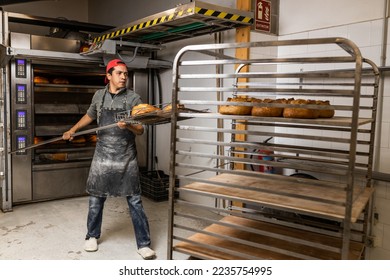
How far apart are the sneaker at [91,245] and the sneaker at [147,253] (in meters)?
0.42

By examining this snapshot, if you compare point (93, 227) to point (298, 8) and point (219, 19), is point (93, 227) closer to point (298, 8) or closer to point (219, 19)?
point (219, 19)

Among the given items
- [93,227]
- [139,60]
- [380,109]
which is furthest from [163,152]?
[380,109]

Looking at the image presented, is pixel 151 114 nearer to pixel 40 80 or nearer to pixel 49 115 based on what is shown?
pixel 40 80

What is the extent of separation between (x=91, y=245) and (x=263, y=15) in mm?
2868

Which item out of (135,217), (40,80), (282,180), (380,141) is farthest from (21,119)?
(380,141)

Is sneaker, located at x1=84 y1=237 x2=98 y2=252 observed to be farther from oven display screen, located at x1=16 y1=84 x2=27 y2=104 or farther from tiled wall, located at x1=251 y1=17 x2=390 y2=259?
tiled wall, located at x1=251 y1=17 x2=390 y2=259

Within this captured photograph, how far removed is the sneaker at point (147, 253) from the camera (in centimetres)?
313

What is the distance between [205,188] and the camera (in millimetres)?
2186

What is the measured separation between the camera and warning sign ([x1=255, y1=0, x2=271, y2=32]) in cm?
382

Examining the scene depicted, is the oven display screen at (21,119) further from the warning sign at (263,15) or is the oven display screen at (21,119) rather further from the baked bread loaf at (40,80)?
the warning sign at (263,15)

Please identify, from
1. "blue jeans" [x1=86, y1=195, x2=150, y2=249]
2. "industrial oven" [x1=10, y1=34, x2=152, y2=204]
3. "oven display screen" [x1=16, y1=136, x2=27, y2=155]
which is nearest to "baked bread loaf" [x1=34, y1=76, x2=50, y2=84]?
"industrial oven" [x1=10, y1=34, x2=152, y2=204]

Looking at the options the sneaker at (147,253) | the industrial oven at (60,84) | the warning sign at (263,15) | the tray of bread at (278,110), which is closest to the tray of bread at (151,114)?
the tray of bread at (278,110)

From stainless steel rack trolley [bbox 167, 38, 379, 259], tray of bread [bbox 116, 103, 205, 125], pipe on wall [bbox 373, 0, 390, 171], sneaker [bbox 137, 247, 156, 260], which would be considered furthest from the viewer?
sneaker [bbox 137, 247, 156, 260]

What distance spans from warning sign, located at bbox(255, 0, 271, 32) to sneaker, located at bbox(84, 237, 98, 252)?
2674 millimetres
